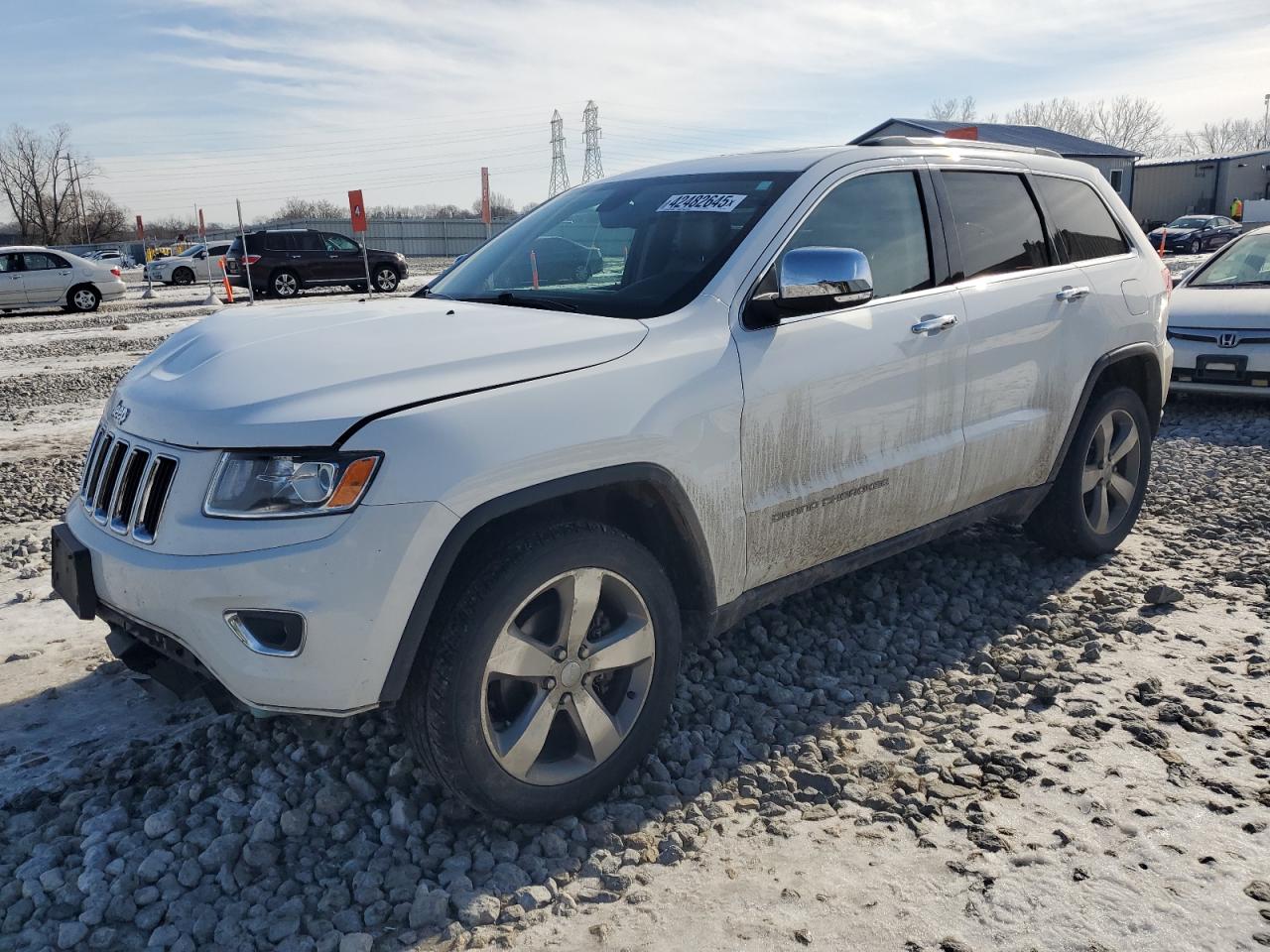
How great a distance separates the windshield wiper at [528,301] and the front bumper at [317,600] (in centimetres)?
112

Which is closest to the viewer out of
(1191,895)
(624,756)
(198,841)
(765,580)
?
(1191,895)

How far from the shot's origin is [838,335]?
133 inches

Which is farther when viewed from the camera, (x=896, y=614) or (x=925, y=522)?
(x=896, y=614)

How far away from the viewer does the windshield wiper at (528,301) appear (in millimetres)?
3371

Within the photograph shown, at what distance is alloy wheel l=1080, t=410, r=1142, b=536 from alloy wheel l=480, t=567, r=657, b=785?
108 inches

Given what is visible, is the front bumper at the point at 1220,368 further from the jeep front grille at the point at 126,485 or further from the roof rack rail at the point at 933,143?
the jeep front grille at the point at 126,485

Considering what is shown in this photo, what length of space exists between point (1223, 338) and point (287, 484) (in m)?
8.43

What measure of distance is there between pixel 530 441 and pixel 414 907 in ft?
3.92

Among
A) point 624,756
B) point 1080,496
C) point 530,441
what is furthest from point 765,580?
point 1080,496

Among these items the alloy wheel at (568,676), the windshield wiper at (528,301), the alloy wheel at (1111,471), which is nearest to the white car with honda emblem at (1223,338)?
the alloy wheel at (1111,471)

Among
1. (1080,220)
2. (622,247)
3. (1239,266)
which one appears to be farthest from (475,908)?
(1239,266)

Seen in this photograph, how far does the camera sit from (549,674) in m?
2.78

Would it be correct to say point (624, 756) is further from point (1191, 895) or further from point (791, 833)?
point (1191, 895)

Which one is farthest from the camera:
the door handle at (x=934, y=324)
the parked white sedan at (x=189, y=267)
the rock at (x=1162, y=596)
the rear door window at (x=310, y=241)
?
the parked white sedan at (x=189, y=267)
